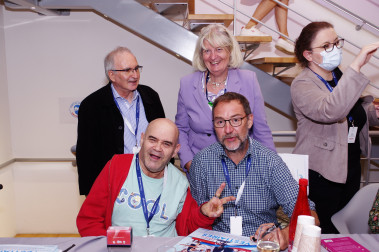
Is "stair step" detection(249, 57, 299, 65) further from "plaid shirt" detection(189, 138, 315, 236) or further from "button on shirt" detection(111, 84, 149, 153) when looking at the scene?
"plaid shirt" detection(189, 138, 315, 236)

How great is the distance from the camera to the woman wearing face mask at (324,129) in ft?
7.13

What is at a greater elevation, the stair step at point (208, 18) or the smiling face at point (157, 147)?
the stair step at point (208, 18)

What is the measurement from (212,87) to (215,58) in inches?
8.8

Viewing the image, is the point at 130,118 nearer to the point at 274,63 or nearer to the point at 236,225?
the point at 236,225

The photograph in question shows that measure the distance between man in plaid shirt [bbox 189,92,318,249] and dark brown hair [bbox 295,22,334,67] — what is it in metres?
0.66

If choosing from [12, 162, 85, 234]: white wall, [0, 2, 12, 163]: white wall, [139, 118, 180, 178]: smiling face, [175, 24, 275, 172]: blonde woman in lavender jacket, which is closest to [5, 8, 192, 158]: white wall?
[0, 2, 12, 163]: white wall

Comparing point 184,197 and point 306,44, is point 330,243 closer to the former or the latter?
point 184,197

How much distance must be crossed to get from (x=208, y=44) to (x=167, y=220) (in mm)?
1186

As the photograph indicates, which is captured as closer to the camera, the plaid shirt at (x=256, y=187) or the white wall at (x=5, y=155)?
the plaid shirt at (x=256, y=187)

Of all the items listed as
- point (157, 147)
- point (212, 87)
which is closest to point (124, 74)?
point (212, 87)

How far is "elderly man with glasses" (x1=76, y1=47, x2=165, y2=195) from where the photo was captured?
248 cm

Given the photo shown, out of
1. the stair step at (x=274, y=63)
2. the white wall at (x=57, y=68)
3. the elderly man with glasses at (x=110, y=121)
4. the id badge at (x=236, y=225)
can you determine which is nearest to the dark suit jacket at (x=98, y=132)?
the elderly man with glasses at (x=110, y=121)

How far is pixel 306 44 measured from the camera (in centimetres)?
227

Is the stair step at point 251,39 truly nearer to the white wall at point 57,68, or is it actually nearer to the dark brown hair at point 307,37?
the dark brown hair at point 307,37
